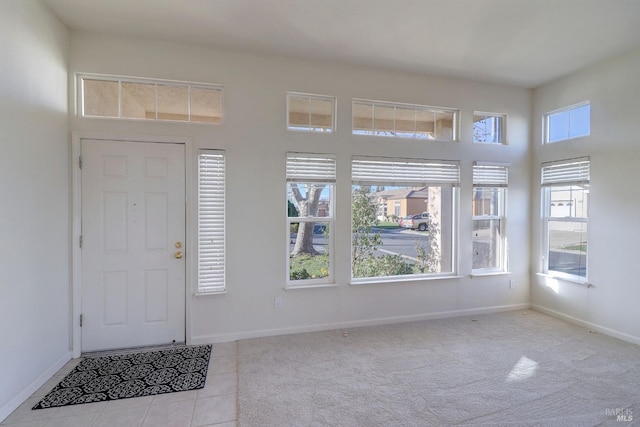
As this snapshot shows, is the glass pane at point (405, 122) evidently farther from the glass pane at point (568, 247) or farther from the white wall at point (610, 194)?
the glass pane at point (568, 247)

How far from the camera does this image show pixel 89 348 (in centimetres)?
308

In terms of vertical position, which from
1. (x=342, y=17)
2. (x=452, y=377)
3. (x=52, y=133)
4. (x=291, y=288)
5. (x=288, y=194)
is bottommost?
(x=452, y=377)

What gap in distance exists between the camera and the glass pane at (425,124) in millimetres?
4043

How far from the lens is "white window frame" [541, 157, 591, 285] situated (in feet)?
12.6

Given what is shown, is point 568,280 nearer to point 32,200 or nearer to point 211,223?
point 211,223

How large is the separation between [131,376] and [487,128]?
193 inches

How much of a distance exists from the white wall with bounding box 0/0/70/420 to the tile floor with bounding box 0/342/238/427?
182 mm

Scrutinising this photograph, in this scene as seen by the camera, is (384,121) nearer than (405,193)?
Answer: Yes

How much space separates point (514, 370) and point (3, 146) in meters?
4.30

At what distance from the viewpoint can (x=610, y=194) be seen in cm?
358

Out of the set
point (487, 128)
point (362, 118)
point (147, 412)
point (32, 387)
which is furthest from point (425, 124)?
point (32, 387)

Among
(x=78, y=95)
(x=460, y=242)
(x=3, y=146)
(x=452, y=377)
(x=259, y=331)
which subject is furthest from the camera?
(x=460, y=242)

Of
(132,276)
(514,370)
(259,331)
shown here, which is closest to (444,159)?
(514,370)

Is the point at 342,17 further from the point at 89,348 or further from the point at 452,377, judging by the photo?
the point at 89,348
